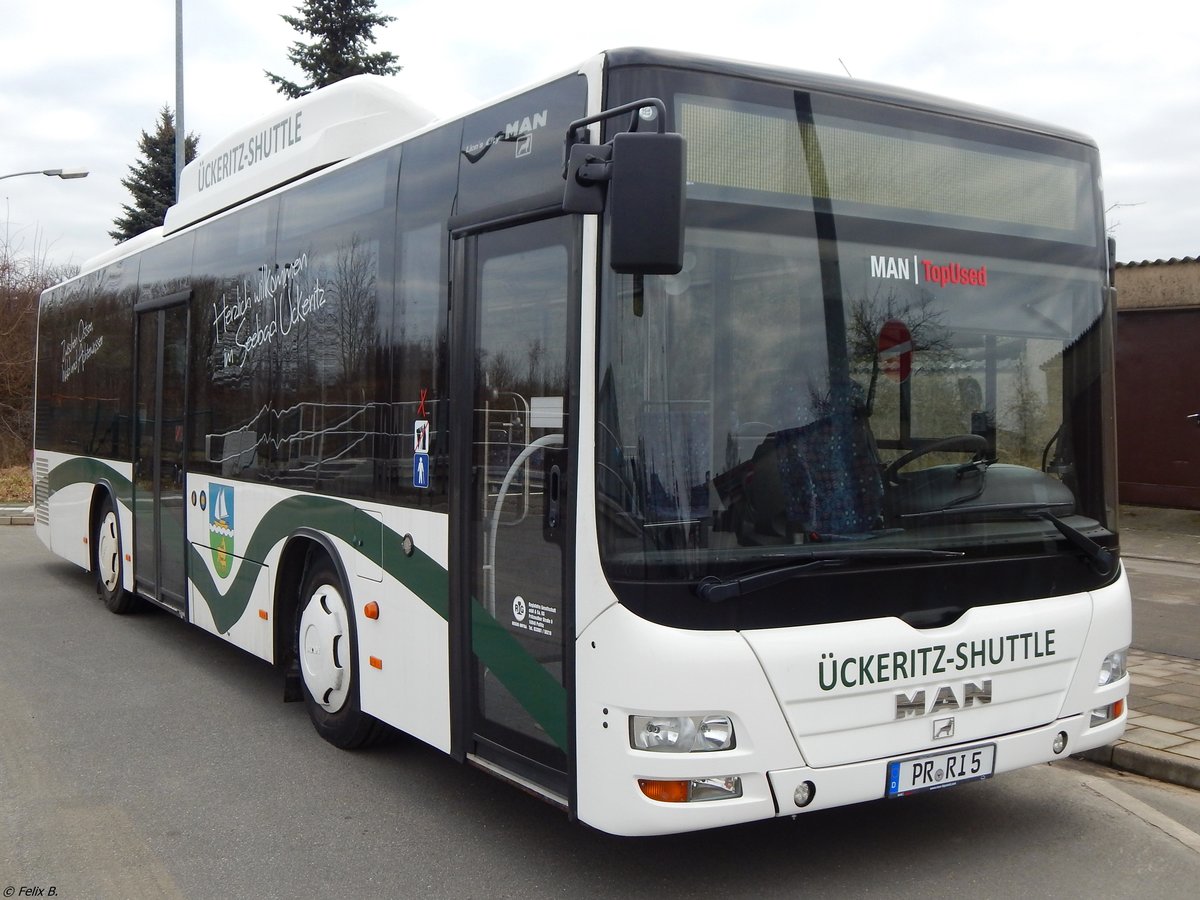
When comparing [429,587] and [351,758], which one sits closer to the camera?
[429,587]

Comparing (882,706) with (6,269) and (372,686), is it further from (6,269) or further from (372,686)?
(6,269)

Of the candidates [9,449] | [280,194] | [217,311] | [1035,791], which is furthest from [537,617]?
[9,449]

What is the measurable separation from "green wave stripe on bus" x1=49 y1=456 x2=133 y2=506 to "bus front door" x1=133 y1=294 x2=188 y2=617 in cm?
32

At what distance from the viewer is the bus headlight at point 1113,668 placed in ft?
16.3

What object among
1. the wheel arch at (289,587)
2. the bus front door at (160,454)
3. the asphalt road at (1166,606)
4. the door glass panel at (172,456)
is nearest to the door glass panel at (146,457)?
the bus front door at (160,454)

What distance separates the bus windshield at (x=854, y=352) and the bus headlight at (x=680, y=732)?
466mm

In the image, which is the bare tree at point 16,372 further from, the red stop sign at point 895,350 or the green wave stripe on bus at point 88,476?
the red stop sign at point 895,350

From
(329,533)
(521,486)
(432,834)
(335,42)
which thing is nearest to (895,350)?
(521,486)

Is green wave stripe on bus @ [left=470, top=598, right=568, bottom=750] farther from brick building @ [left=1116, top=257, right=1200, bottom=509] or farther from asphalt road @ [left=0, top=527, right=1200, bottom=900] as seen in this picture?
brick building @ [left=1116, top=257, right=1200, bottom=509]

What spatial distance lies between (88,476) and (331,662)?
19.4 ft

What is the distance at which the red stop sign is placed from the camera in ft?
14.8

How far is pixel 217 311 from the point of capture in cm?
813

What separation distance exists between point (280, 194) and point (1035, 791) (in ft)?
17.5

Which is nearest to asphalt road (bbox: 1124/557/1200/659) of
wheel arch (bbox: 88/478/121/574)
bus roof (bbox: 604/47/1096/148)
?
bus roof (bbox: 604/47/1096/148)
